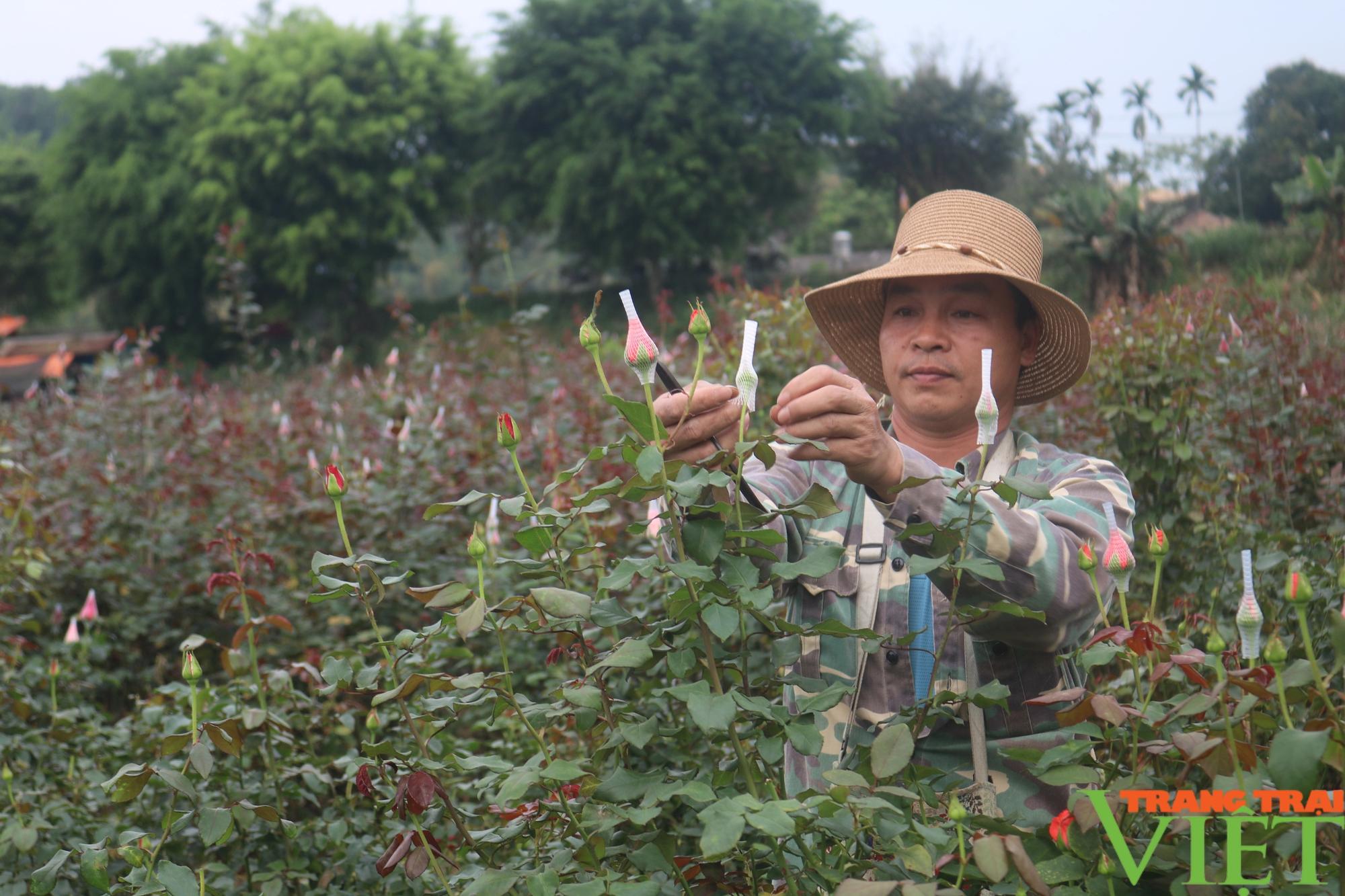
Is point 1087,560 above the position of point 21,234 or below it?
below

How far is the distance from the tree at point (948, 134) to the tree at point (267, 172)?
12343 millimetres

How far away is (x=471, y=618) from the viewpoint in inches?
41.8

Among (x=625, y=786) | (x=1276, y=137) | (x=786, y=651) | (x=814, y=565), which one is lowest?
(x=625, y=786)

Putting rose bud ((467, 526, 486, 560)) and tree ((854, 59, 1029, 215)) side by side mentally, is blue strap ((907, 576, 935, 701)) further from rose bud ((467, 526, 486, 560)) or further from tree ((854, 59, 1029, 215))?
tree ((854, 59, 1029, 215))

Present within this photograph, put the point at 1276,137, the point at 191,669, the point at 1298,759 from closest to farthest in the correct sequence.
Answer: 1. the point at 1298,759
2. the point at 191,669
3. the point at 1276,137

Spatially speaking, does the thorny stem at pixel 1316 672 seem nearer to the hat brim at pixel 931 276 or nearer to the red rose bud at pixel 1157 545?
the red rose bud at pixel 1157 545

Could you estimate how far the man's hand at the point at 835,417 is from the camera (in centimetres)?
125

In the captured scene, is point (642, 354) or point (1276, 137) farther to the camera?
point (1276, 137)

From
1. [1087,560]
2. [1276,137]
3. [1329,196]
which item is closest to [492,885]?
[1087,560]

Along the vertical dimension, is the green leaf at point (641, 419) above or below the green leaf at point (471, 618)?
above

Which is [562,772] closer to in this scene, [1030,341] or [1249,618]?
[1249,618]

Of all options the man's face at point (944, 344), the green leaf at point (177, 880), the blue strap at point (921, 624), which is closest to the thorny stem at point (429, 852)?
the green leaf at point (177, 880)

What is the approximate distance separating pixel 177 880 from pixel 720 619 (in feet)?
2.31

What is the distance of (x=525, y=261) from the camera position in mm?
57531
